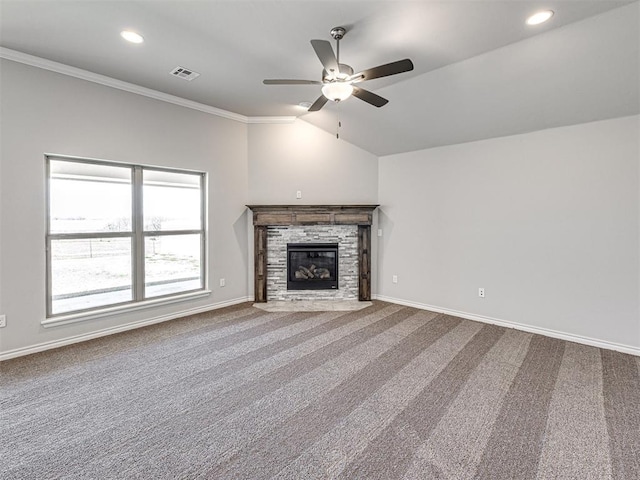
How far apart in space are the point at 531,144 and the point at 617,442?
3.18 m

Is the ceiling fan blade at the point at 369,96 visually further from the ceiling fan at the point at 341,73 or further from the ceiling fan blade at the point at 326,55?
the ceiling fan blade at the point at 326,55

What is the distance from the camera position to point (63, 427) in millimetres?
2111

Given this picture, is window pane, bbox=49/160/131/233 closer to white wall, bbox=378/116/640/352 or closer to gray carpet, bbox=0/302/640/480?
→ gray carpet, bbox=0/302/640/480

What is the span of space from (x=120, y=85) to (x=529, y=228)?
536 centimetres

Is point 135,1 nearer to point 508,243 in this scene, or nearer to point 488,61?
point 488,61

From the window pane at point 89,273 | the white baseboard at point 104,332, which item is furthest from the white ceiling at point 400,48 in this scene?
the white baseboard at point 104,332

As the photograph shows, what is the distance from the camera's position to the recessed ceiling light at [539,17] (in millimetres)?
2367

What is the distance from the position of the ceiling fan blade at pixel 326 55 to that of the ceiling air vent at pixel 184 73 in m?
1.92

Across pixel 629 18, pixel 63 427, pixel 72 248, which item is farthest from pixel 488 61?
pixel 72 248

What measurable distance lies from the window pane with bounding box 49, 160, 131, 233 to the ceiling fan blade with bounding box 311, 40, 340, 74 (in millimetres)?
3035

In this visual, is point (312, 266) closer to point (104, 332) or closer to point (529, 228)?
point (104, 332)

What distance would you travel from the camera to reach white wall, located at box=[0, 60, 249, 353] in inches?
123

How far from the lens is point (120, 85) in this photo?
12.5 feet

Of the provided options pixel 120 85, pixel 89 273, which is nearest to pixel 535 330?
pixel 89 273
